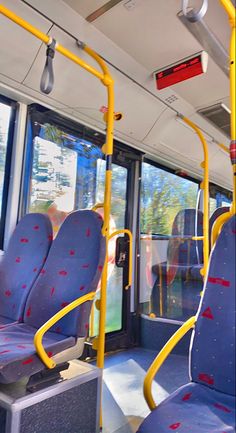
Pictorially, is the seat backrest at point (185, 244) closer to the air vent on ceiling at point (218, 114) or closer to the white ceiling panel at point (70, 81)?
the air vent on ceiling at point (218, 114)

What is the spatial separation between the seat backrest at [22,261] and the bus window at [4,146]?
0.29 m

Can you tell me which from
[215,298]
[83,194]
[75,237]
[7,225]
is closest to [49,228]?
[75,237]

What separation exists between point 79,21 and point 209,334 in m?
1.87

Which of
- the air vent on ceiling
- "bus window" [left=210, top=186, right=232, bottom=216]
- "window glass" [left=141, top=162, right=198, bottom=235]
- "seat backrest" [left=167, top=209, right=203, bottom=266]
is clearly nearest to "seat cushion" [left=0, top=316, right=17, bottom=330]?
"window glass" [left=141, top=162, right=198, bottom=235]

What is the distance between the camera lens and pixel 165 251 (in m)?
3.73

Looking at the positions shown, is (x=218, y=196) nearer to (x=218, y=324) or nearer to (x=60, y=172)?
(x=60, y=172)

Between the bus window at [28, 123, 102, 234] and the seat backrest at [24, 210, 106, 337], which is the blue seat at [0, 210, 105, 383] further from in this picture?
the bus window at [28, 123, 102, 234]

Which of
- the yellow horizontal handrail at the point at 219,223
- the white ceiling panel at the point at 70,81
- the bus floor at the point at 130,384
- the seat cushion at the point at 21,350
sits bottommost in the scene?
the bus floor at the point at 130,384

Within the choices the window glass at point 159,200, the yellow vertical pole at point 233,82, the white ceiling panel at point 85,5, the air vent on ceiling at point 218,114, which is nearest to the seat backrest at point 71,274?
the yellow vertical pole at point 233,82

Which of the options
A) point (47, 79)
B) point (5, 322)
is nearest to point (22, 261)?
point (5, 322)

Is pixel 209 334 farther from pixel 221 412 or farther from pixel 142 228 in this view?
pixel 142 228

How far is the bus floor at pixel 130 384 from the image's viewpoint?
203 cm

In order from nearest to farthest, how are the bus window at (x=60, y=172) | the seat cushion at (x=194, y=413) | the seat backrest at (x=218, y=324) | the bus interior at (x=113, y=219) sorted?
the seat cushion at (x=194, y=413)
the seat backrest at (x=218, y=324)
the bus interior at (x=113, y=219)
the bus window at (x=60, y=172)

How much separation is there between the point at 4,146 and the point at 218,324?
77.0 inches
